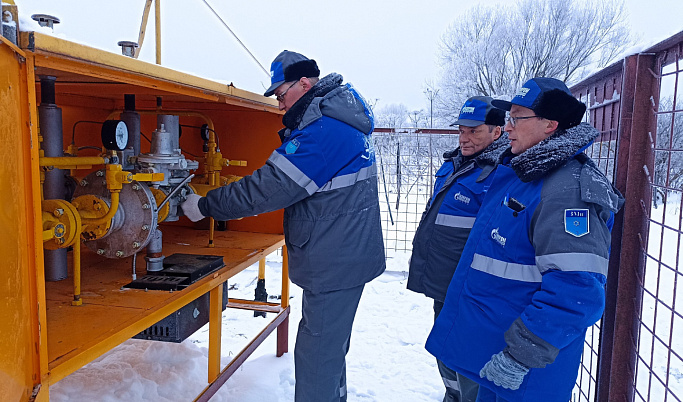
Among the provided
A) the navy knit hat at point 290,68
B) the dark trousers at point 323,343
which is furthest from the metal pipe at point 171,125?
the dark trousers at point 323,343

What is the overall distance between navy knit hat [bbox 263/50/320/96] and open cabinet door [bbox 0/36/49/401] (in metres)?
1.34

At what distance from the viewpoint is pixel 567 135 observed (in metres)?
1.74

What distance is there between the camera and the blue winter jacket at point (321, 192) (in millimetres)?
2238

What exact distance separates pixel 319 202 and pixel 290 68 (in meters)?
0.70

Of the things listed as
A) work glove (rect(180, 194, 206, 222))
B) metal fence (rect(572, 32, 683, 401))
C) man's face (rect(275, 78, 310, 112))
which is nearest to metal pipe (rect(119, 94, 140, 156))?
work glove (rect(180, 194, 206, 222))

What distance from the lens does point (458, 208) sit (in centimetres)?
266

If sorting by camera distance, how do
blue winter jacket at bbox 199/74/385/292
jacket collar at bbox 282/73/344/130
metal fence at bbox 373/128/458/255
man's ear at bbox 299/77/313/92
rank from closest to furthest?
1. blue winter jacket at bbox 199/74/385/292
2. jacket collar at bbox 282/73/344/130
3. man's ear at bbox 299/77/313/92
4. metal fence at bbox 373/128/458/255

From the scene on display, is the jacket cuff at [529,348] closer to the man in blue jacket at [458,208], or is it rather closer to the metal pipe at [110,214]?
the man in blue jacket at [458,208]

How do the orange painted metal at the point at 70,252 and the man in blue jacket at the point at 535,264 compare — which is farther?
the man in blue jacket at the point at 535,264

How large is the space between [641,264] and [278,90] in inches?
73.5

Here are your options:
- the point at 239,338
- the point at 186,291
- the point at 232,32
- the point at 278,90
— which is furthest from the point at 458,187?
the point at 239,338

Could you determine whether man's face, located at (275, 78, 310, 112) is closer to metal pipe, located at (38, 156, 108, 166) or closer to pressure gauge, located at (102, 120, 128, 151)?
pressure gauge, located at (102, 120, 128, 151)

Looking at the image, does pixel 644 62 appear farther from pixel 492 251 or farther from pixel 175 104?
pixel 175 104

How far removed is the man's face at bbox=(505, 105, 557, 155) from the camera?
1820 millimetres
